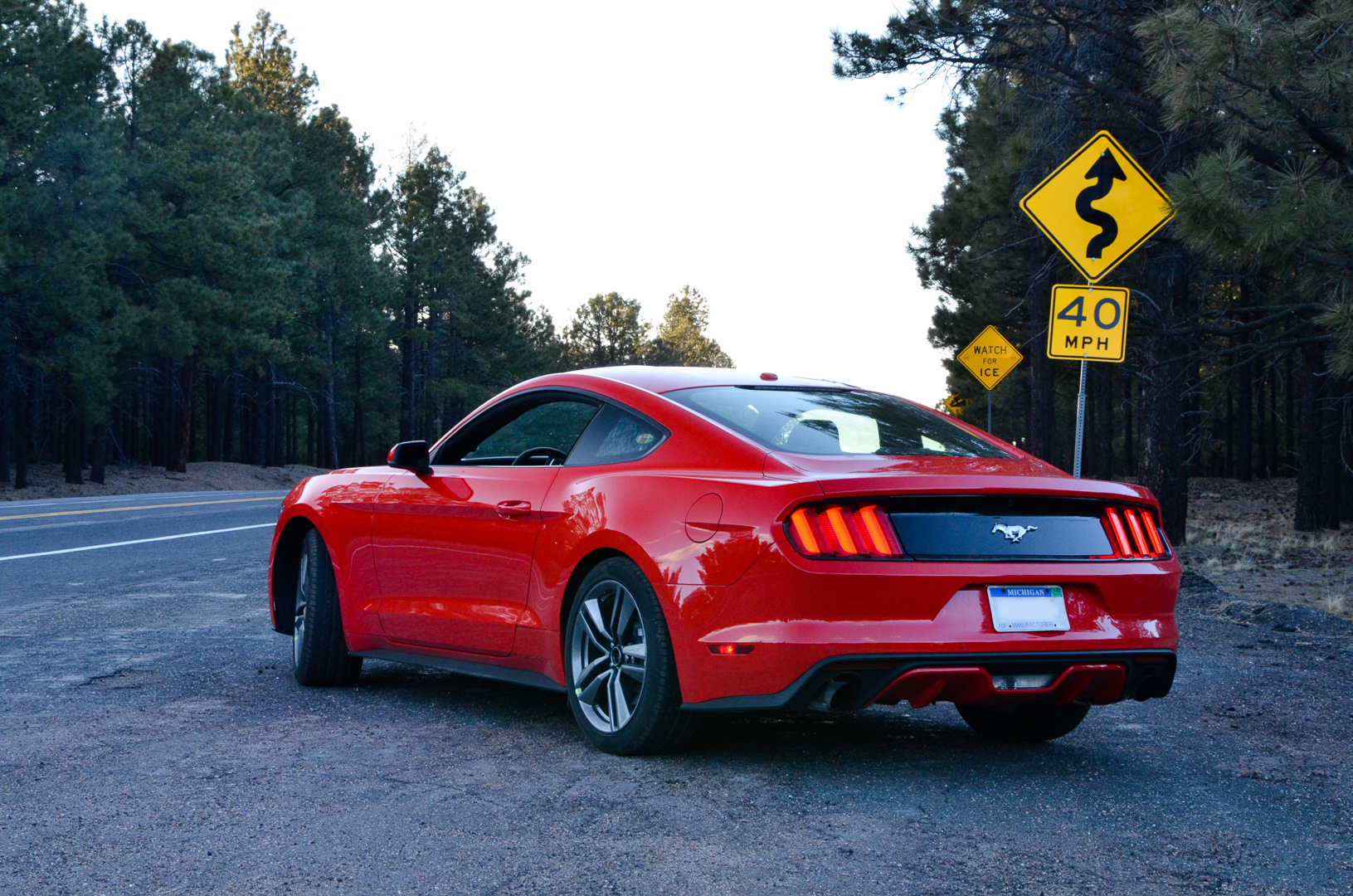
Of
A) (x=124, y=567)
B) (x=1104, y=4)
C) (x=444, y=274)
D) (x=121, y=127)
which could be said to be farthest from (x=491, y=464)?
(x=444, y=274)

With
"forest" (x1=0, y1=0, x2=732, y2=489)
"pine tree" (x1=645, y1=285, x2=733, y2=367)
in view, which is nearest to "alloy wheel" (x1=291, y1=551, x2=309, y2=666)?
"forest" (x1=0, y1=0, x2=732, y2=489)

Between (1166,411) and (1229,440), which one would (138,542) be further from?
(1229,440)

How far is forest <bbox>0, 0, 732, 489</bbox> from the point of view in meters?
34.3

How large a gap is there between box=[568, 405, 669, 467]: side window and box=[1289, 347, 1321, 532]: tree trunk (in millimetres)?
20656

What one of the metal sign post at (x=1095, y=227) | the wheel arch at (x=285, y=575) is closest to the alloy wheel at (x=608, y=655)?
the wheel arch at (x=285, y=575)

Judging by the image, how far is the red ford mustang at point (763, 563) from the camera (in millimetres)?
4344

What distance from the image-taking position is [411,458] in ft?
20.1

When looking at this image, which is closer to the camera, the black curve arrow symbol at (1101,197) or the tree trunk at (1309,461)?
the black curve arrow symbol at (1101,197)

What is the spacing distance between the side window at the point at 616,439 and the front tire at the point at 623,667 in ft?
1.57

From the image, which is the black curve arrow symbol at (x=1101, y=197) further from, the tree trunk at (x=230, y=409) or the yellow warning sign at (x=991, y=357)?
the tree trunk at (x=230, y=409)

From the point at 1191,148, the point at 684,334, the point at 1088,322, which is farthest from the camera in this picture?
the point at 684,334

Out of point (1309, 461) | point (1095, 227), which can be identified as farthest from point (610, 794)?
point (1309, 461)

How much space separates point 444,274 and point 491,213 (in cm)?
772

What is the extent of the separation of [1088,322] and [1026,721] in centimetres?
542
